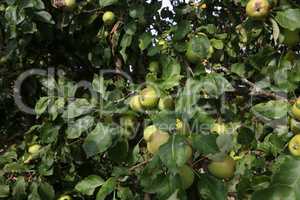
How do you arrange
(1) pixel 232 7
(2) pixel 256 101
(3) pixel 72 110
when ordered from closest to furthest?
(3) pixel 72 110 < (2) pixel 256 101 < (1) pixel 232 7

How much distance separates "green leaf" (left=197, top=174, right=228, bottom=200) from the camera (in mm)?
1202

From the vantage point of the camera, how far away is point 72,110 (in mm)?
1429

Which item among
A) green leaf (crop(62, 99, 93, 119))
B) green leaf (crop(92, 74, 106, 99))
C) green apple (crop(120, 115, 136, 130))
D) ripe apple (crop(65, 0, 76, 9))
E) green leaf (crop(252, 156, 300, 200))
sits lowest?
green leaf (crop(252, 156, 300, 200))

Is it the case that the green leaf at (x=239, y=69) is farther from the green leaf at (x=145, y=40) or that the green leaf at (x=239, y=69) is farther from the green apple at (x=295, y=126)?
the green apple at (x=295, y=126)

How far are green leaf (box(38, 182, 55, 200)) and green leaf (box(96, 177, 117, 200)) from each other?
38 centimetres

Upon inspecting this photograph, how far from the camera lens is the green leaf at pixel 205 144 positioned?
1125 millimetres

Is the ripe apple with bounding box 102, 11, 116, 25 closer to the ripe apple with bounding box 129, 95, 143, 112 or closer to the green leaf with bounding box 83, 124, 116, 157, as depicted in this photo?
the ripe apple with bounding box 129, 95, 143, 112

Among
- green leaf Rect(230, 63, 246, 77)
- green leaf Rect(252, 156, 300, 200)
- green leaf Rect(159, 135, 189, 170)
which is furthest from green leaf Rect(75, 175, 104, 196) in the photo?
green leaf Rect(252, 156, 300, 200)

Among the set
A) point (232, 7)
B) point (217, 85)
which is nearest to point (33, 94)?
point (232, 7)

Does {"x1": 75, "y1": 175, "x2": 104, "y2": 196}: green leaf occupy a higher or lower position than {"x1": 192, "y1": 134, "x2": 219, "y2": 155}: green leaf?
lower

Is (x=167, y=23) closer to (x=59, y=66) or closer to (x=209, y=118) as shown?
(x=59, y=66)

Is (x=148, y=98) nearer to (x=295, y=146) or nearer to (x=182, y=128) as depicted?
(x=182, y=128)

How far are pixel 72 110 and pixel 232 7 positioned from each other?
1088mm

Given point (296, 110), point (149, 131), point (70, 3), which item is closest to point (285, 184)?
point (296, 110)
